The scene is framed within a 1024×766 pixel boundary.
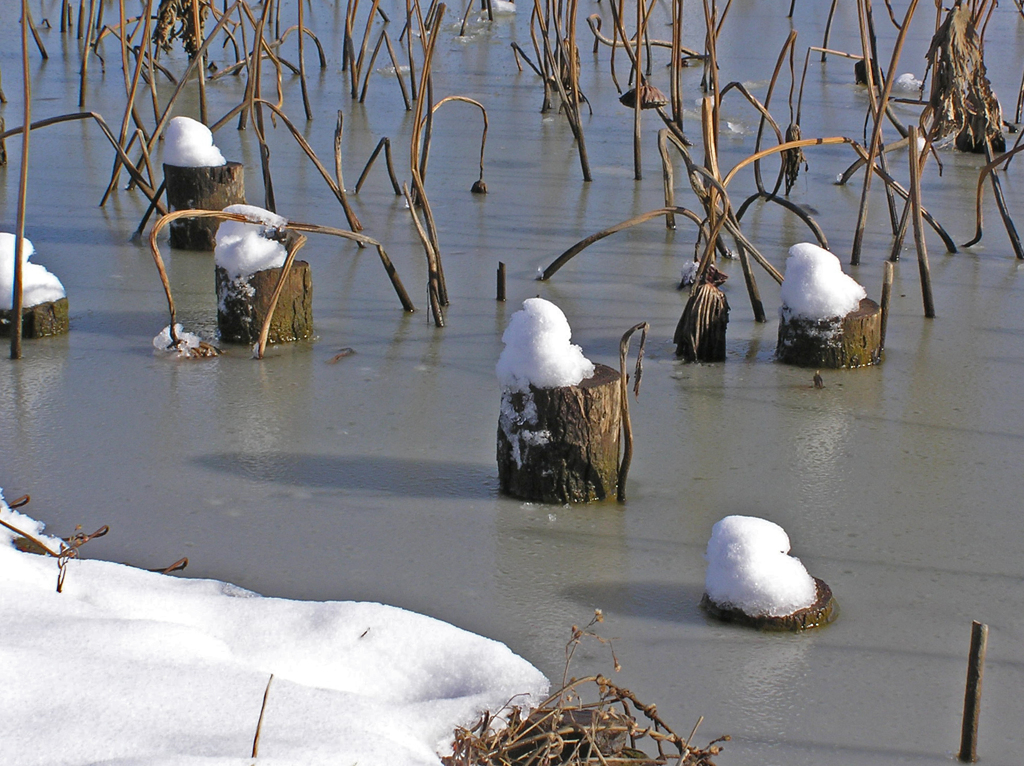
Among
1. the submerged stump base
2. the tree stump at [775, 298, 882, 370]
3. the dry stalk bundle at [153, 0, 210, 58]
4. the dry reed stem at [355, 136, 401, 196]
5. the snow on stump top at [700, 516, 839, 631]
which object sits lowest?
the submerged stump base

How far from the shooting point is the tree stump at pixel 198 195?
4020mm

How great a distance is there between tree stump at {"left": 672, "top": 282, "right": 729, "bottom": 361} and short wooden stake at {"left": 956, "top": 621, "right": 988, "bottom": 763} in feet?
5.20

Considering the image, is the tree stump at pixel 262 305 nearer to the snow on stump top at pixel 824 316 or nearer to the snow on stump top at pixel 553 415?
the snow on stump top at pixel 553 415

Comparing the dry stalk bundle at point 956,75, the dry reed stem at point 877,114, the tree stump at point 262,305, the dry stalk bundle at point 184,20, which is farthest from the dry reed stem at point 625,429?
the dry stalk bundle at point 184,20

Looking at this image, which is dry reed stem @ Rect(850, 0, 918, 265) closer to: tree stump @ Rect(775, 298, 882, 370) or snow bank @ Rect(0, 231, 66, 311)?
tree stump @ Rect(775, 298, 882, 370)

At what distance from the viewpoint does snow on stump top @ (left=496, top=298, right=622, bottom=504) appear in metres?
2.20

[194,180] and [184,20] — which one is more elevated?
[184,20]

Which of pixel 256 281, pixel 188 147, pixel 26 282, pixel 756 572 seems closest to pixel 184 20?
pixel 188 147

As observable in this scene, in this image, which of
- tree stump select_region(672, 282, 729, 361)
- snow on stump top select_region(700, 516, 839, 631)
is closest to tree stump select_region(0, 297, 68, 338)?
tree stump select_region(672, 282, 729, 361)

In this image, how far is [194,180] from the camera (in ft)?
13.2

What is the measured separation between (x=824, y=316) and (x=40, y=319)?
2.09 metres

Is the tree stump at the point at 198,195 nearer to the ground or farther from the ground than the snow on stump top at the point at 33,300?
farther from the ground

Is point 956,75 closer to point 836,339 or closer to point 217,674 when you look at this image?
point 836,339

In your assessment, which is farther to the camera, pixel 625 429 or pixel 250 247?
pixel 250 247
